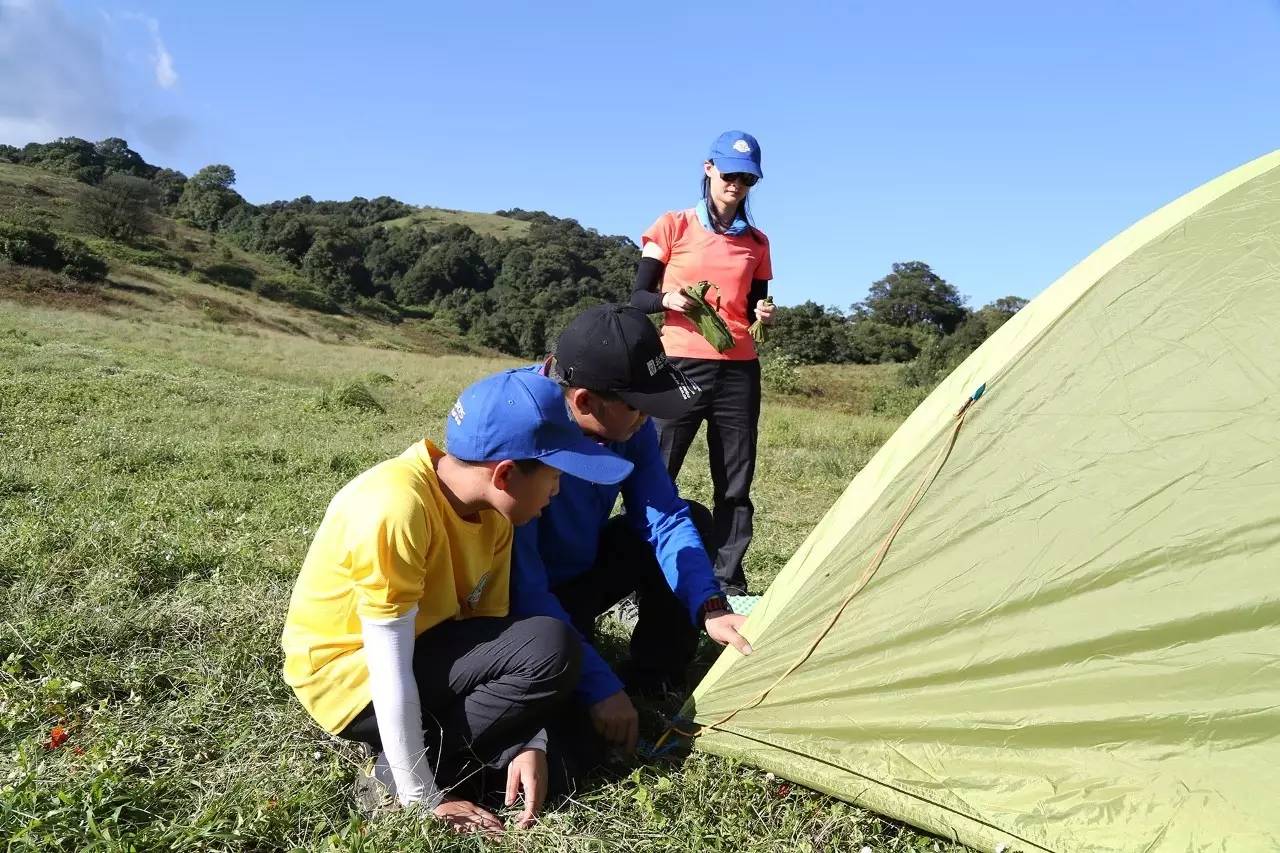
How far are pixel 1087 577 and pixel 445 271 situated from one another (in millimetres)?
71741

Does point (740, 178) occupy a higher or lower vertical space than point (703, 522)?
higher

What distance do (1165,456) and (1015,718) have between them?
73 cm

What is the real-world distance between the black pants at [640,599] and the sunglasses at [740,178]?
1.66 metres

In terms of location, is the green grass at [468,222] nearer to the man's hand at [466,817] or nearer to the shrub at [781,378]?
the shrub at [781,378]

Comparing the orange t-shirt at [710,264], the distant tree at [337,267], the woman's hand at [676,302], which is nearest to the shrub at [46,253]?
the distant tree at [337,267]

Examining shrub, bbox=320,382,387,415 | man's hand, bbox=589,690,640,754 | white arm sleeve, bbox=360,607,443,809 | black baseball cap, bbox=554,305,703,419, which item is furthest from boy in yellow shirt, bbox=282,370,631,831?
shrub, bbox=320,382,387,415

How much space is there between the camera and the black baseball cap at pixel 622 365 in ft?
7.66

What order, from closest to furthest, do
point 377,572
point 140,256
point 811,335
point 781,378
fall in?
point 377,572 → point 781,378 → point 811,335 → point 140,256

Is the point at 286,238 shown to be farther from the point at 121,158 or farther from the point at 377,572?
the point at 377,572

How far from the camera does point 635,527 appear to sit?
2.80m

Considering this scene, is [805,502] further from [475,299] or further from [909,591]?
[475,299]

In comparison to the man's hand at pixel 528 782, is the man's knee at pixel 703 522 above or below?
above

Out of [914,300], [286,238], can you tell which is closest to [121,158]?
[286,238]

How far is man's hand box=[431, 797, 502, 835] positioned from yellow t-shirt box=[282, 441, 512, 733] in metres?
0.31
